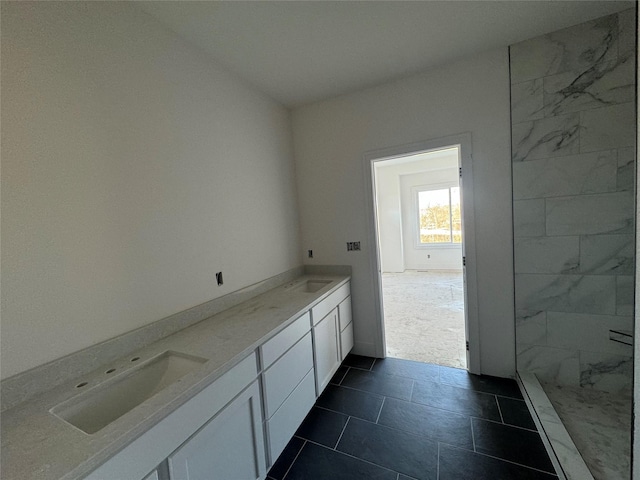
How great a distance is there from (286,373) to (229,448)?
0.50m

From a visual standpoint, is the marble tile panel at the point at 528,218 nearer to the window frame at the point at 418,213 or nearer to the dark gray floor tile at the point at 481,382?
the dark gray floor tile at the point at 481,382

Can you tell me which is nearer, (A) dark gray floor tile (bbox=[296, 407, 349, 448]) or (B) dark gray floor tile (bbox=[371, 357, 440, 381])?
(A) dark gray floor tile (bbox=[296, 407, 349, 448])

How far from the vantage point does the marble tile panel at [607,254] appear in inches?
72.9

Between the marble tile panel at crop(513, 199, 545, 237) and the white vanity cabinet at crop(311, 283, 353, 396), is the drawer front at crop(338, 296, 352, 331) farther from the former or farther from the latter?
the marble tile panel at crop(513, 199, 545, 237)

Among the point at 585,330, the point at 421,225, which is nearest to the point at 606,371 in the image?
the point at 585,330

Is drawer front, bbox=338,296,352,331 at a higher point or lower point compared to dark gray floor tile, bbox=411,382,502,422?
higher

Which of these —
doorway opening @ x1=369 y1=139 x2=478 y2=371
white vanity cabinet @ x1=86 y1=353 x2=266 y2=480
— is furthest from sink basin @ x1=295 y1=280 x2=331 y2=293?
doorway opening @ x1=369 y1=139 x2=478 y2=371

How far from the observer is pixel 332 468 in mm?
1537

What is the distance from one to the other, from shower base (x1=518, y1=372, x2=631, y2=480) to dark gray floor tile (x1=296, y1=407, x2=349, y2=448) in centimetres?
128

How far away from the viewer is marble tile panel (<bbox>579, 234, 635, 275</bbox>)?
1852mm

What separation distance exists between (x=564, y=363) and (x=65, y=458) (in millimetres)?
3074

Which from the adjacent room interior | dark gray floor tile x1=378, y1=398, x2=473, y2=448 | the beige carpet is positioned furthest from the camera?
the adjacent room interior

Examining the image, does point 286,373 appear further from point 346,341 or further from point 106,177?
point 106,177

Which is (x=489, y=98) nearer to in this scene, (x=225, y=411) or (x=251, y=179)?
(x=251, y=179)
